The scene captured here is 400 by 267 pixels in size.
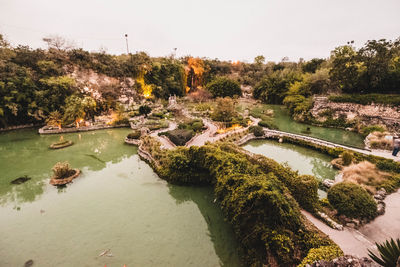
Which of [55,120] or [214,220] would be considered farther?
[55,120]

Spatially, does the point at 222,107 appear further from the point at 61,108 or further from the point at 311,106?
the point at 61,108

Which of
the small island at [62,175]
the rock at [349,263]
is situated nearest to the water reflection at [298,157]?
the rock at [349,263]

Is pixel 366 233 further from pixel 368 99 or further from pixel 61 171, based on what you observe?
pixel 368 99

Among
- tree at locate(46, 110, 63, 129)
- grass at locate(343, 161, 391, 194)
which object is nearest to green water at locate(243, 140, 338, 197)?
grass at locate(343, 161, 391, 194)

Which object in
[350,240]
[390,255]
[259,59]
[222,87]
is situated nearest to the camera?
[390,255]

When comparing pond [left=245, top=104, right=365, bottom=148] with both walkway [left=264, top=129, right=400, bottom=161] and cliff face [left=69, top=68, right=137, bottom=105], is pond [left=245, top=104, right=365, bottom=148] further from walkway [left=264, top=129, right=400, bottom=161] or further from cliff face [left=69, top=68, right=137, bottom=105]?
cliff face [left=69, top=68, right=137, bottom=105]

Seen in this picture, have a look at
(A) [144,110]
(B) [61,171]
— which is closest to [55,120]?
(A) [144,110]
